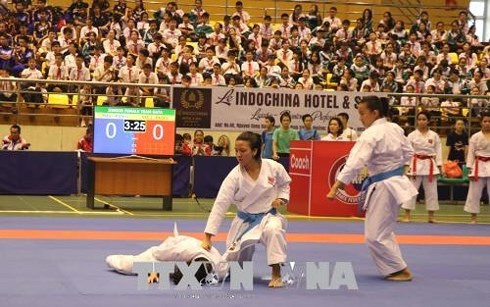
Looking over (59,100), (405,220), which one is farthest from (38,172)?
(405,220)

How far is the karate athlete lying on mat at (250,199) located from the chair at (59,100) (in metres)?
11.3

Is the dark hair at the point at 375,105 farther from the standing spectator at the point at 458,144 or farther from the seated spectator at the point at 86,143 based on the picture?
the standing spectator at the point at 458,144

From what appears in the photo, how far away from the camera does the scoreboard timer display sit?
15352 millimetres

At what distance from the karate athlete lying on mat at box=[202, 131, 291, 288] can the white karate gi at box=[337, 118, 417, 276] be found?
71 cm

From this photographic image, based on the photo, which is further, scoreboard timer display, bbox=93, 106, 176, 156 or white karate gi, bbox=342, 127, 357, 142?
white karate gi, bbox=342, 127, 357, 142

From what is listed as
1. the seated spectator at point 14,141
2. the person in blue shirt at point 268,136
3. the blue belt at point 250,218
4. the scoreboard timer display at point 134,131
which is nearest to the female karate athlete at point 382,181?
the blue belt at point 250,218

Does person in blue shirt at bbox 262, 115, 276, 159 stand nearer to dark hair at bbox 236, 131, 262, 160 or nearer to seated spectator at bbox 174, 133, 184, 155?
seated spectator at bbox 174, 133, 184, 155

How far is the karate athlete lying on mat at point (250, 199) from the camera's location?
Result: 7.97 meters

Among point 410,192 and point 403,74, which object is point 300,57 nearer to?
point 403,74

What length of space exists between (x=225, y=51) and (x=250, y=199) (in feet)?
48.2

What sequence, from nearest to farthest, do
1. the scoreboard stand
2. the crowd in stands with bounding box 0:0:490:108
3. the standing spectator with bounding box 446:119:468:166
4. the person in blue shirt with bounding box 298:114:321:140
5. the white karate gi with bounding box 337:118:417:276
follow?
the white karate gi with bounding box 337:118:417:276, the scoreboard stand, the person in blue shirt with bounding box 298:114:321:140, the standing spectator with bounding box 446:119:468:166, the crowd in stands with bounding box 0:0:490:108

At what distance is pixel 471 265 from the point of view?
9875 mm

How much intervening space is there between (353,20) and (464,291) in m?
21.2

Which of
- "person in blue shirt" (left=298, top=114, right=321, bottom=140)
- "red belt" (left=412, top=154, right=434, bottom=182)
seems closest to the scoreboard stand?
"person in blue shirt" (left=298, top=114, right=321, bottom=140)
